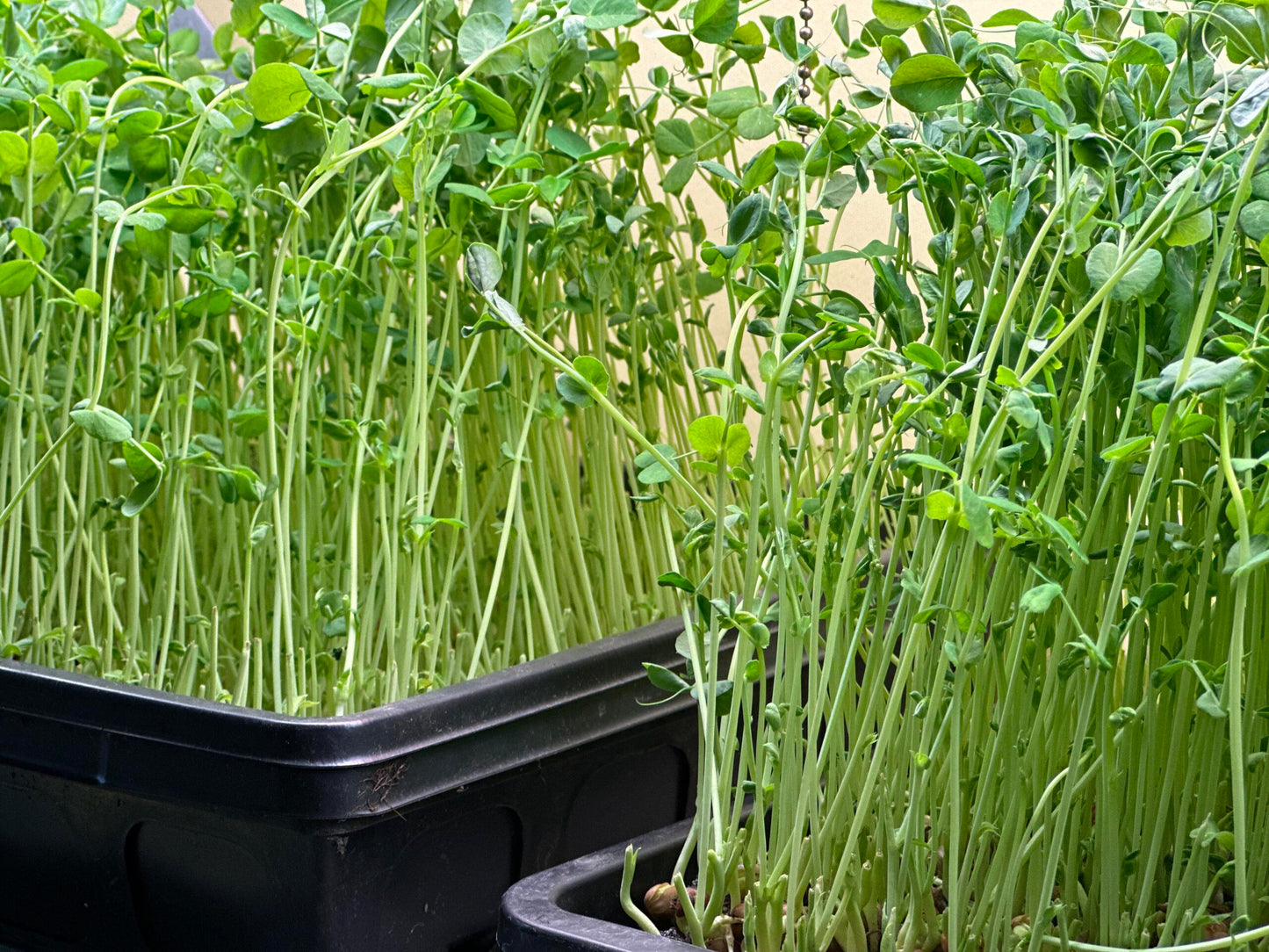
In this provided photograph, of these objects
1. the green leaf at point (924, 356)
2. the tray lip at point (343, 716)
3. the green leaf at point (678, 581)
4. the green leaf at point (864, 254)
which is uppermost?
the green leaf at point (864, 254)

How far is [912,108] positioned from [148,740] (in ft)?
1.86

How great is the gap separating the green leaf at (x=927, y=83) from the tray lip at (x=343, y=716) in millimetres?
425

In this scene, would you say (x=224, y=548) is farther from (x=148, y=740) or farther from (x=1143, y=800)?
(x=1143, y=800)

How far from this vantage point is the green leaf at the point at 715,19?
0.72 meters

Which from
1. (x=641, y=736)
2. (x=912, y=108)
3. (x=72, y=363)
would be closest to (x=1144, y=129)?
(x=912, y=108)

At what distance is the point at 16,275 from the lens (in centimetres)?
81

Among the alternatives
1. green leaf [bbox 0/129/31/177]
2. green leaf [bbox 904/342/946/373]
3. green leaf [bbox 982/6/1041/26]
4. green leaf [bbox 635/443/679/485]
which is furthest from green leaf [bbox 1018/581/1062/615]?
green leaf [bbox 0/129/31/177]

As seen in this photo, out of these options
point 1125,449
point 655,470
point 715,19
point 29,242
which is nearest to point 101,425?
point 29,242

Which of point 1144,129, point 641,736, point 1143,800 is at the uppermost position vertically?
point 1144,129

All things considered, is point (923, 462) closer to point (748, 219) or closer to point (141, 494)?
point (748, 219)

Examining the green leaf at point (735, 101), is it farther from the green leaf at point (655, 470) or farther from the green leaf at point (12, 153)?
the green leaf at point (12, 153)

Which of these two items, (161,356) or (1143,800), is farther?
(161,356)

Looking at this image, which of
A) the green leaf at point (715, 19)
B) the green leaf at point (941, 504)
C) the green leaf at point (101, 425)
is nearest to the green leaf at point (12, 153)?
the green leaf at point (101, 425)

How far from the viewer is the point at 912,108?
2.01 feet
